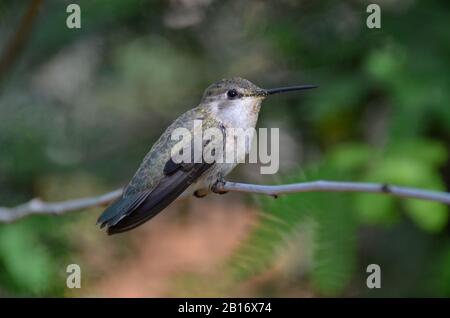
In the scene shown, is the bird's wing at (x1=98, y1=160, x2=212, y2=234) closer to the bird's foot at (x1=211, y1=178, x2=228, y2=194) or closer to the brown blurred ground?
the bird's foot at (x1=211, y1=178, x2=228, y2=194)

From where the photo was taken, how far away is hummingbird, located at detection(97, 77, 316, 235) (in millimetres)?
2359

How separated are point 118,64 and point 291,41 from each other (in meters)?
→ 1.22

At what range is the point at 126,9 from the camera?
397 cm

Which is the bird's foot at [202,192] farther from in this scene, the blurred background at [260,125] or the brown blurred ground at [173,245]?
the brown blurred ground at [173,245]

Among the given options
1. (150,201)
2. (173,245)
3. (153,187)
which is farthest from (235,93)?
(173,245)

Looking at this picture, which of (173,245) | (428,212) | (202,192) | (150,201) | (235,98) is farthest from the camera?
(173,245)

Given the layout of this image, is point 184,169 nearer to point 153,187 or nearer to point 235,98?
point 153,187

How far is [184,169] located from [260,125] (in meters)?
1.72

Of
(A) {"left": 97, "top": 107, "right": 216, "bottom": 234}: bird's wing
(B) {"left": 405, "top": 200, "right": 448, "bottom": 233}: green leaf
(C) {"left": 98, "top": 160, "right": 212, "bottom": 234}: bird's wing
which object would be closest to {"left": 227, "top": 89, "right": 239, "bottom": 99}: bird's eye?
(A) {"left": 97, "top": 107, "right": 216, "bottom": 234}: bird's wing

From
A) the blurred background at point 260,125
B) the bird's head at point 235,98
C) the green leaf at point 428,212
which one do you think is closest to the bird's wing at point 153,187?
the bird's head at point 235,98

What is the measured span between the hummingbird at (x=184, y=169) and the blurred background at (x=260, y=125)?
0.35 m

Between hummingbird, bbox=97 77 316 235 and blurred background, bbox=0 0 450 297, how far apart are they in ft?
1.16

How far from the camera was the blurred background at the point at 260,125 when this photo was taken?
10.1ft

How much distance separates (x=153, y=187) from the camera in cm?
253
